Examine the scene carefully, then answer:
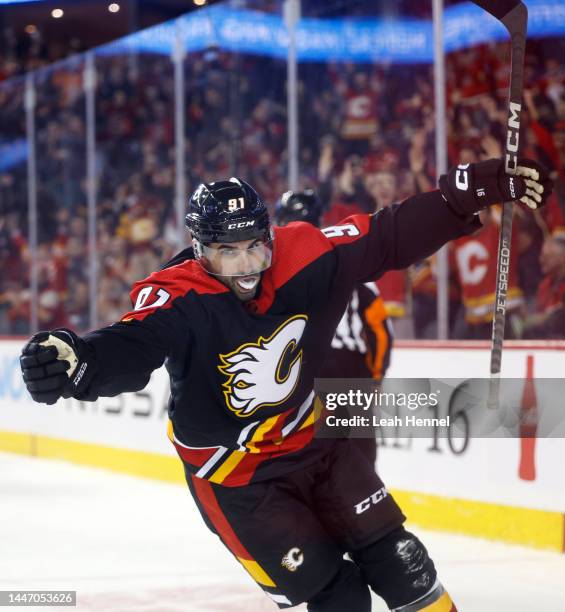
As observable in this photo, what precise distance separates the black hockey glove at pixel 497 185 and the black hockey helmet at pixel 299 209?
1520 millimetres

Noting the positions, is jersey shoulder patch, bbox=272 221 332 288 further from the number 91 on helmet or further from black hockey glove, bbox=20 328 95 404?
black hockey glove, bbox=20 328 95 404

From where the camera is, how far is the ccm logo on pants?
230cm

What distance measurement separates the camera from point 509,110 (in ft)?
8.11

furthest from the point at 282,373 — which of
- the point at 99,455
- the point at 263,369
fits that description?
the point at 99,455

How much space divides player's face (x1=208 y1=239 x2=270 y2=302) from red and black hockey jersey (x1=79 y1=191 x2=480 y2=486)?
0.02m

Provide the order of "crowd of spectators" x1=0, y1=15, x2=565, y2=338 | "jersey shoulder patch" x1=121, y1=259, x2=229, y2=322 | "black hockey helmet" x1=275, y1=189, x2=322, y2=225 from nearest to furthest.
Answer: "jersey shoulder patch" x1=121, y1=259, x2=229, y2=322, "black hockey helmet" x1=275, y1=189, x2=322, y2=225, "crowd of spectators" x1=0, y1=15, x2=565, y2=338

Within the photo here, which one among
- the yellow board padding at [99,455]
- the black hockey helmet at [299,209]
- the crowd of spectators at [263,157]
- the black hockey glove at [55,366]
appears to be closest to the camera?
the black hockey glove at [55,366]

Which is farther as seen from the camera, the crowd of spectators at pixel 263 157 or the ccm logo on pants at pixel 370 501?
the crowd of spectators at pixel 263 157

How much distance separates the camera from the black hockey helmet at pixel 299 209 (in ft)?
12.3

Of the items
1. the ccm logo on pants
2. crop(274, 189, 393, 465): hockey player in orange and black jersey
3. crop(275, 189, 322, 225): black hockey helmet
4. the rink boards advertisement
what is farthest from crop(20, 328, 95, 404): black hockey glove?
the rink boards advertisement

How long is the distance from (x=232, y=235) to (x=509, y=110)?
720 millimetres

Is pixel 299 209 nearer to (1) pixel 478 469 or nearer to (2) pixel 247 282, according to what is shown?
(1) pixel 478 469

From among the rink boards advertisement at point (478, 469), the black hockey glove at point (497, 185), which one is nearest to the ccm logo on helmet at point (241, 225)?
the black hockey glove at point (497, 185)

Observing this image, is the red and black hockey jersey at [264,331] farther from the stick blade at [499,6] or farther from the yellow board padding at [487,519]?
the yellow board padding at [487,519]
